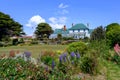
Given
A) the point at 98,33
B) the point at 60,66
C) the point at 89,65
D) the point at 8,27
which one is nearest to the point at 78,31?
the point at 8,27

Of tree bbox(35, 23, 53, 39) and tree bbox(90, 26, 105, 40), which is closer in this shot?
tree bbox(90, 26, 105, 40)

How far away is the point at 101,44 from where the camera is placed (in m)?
16.7

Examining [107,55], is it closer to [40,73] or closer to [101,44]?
[101,44]

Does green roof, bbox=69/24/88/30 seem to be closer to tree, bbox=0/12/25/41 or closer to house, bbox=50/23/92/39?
house, bbox=50/23/92/39

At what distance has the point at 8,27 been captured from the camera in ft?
184

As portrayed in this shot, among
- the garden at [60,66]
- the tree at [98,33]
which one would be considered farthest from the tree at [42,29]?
the garden at [60,66]

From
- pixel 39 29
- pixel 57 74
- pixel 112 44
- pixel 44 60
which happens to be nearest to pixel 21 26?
pixel 39 29

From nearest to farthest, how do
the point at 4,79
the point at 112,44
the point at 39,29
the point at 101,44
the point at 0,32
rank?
the point at 4,79 < the point at 101,44 < the point at 112,44 < the point at 0,32 < the point at 39,29

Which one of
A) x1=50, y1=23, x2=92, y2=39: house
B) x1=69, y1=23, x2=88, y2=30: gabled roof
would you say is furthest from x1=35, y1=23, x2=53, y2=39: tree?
x1=69, y1=23, x2=88, y2=30: gabled roof

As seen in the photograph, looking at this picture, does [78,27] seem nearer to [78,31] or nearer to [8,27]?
[78,31]

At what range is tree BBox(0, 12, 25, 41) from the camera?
179ft

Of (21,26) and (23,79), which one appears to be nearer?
(23,79)

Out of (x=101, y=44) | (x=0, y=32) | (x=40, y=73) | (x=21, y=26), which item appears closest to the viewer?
(x=40, y=73)

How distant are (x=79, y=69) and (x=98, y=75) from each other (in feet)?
2.31
